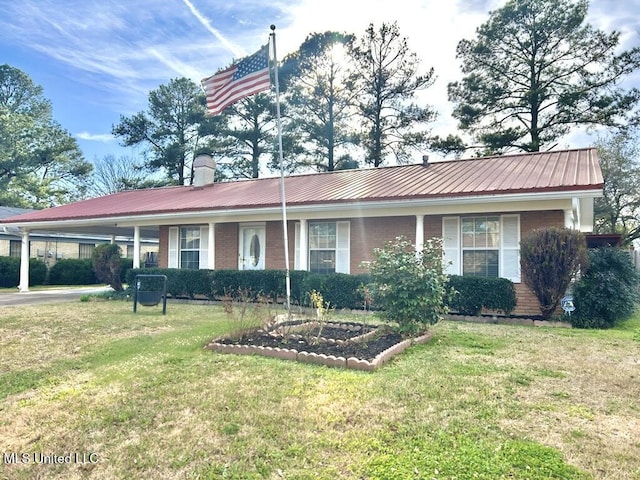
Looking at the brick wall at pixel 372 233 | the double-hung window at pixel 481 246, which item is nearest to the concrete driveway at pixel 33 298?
the brick wall at pixel 372 233

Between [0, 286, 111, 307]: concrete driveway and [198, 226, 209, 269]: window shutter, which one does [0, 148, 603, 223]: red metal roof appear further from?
[0, 286, 111, 307]: concrete driveway

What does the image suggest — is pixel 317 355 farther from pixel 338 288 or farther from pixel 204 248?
pixel 204 248

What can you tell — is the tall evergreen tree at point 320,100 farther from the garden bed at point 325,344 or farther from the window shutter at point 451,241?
the garden bed at point 325,344

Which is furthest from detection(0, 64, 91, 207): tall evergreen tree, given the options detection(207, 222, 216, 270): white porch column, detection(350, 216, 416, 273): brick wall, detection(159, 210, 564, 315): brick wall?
detection(350, 216, 416, 273): brick wall

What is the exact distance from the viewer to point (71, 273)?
22.8 meters

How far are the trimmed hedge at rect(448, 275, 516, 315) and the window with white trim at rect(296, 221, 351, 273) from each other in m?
3.76

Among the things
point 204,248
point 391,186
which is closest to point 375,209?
point 391,186

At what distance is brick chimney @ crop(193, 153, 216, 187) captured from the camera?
18.9 m

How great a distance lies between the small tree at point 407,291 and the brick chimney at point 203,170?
13375 millimetres

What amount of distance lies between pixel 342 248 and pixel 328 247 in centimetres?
45

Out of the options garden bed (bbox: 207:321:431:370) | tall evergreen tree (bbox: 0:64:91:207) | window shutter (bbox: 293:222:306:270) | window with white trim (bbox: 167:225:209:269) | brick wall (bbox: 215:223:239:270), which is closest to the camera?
garden bed (bbox: 207:321:431:370)

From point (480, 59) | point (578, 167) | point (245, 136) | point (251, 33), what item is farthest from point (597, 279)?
point (245, 136)

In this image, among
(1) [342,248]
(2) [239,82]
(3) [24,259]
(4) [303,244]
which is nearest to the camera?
(2) [239,82]

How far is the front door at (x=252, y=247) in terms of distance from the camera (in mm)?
14016
